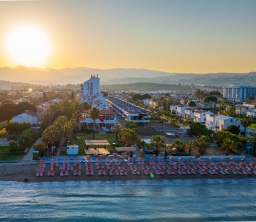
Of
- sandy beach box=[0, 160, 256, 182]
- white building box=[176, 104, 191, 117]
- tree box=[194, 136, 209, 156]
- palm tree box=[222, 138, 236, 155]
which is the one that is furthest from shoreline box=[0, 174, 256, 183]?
white building box=[176, 104, 191, 117]

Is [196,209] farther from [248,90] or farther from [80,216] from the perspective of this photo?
[248,90]

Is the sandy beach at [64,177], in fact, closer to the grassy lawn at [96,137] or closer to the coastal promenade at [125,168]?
the coastal promenade at [125,168]

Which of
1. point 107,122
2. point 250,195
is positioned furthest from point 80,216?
point 107,122

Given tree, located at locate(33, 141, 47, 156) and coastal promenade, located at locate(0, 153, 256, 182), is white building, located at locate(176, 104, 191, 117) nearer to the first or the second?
coastal promenade, located at locate(0, 153, 256, 182)

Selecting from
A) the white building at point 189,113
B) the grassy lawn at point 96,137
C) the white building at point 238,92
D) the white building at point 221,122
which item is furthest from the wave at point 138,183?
the white building at point 238,92

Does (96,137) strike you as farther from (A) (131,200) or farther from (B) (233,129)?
(A) (131,200)
